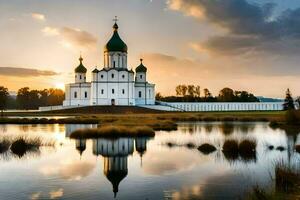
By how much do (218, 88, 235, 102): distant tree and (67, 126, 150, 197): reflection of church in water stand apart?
10297 cm

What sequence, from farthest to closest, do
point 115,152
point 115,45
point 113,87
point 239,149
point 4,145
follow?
point 113,87 < point 115,45 < point 4,145 < point 115,152 < point 239,149

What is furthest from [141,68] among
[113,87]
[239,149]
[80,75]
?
[239,149]

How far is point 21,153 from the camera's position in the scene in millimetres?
26984

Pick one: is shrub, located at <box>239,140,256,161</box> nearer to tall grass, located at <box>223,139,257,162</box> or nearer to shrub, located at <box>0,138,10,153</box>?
tall grass, located at <box>223,139,257,162</box>

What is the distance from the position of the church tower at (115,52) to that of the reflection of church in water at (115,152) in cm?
7266

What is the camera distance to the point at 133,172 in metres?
21.1

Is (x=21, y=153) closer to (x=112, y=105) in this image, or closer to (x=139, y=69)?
(x=112, y=105)

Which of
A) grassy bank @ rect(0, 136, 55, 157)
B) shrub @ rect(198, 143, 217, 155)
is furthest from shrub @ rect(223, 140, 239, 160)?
grassy bank @ rect(0, 136, 55, 157)

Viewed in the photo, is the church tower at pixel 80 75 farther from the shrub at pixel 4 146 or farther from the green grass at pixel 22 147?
the green grass at pixel 22 147

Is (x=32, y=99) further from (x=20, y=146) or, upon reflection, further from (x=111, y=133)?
(x=20, y=146)

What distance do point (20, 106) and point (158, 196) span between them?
486 ft

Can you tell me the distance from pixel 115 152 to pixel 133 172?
283 inches

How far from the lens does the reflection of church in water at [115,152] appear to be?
20391 millimetres

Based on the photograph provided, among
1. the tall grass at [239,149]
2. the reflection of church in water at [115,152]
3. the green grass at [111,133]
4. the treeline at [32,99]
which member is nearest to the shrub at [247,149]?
the tall grass at [239,149]
